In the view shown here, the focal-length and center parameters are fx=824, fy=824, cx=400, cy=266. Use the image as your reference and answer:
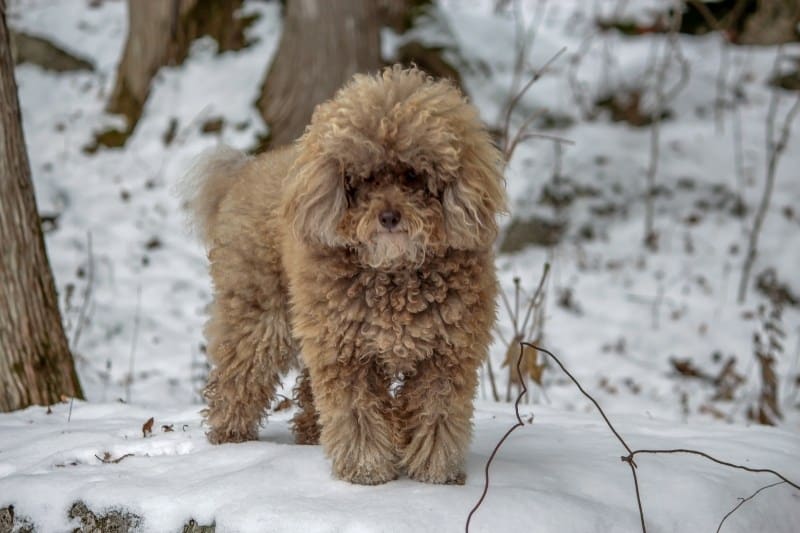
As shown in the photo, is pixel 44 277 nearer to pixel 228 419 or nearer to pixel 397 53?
pixel 228 419

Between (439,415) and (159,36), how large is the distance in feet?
25.7

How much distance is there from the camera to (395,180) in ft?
10.8

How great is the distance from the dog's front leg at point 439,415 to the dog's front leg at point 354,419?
0.12 m

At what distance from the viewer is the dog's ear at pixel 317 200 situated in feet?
10.8

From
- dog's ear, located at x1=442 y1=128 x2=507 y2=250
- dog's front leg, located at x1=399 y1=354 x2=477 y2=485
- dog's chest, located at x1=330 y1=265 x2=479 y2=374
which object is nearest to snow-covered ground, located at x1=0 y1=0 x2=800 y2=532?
dog's front leg, located at x1=399 y1=354 x2=477 y2=485

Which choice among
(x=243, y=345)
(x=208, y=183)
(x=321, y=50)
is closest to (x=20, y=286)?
(x=208, y=183)

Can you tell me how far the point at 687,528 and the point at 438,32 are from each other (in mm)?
8451

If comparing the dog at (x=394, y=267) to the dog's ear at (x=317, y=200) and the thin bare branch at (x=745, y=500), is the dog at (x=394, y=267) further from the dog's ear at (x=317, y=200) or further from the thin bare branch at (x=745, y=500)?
the thin bare branch at (x=745, y=500)

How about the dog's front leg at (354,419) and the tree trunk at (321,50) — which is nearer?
the dog's front leg at (354,419)

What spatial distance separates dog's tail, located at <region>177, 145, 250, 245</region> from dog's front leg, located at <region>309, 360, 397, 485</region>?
137 cm

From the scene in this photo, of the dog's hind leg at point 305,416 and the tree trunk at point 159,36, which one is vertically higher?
the tree trunk at point 159,36

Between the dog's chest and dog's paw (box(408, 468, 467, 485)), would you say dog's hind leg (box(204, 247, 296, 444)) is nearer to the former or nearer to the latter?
the dog's chest

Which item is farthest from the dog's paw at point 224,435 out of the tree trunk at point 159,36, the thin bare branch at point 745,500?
the tree trunk at point 159,36

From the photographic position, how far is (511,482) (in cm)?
351
